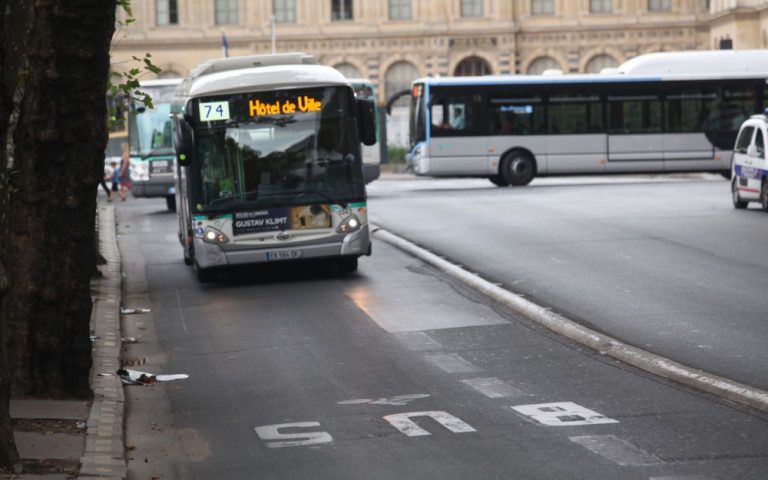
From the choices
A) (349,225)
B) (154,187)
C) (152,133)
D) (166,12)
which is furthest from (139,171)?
(166,12)

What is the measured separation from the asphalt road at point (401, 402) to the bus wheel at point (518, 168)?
24.6 meters

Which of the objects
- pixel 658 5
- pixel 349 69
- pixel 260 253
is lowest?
pixel 260 253

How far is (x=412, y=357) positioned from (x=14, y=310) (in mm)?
3483

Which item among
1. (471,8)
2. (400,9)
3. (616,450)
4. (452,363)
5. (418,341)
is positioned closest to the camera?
(616,450)

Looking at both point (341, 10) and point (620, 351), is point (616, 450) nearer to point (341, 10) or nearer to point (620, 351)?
point (620, 351)

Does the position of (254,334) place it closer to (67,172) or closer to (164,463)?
(67,172)

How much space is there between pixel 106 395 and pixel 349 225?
8.13 metres

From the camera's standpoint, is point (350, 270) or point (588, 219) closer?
point (350, 270)

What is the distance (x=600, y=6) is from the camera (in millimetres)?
77750

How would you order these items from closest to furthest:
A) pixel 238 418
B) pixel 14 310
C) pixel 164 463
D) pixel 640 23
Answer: pixel 164 463 → pixel 238 418 → pixel 14 310 → pixel 640 23

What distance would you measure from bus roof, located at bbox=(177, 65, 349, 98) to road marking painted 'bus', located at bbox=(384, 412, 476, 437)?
9.59m

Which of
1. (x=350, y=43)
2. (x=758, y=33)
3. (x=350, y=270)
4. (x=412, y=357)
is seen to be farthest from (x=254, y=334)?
(x=350, y=43)

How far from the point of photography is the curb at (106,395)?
9032 mm

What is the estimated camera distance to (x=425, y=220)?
2964 cm
